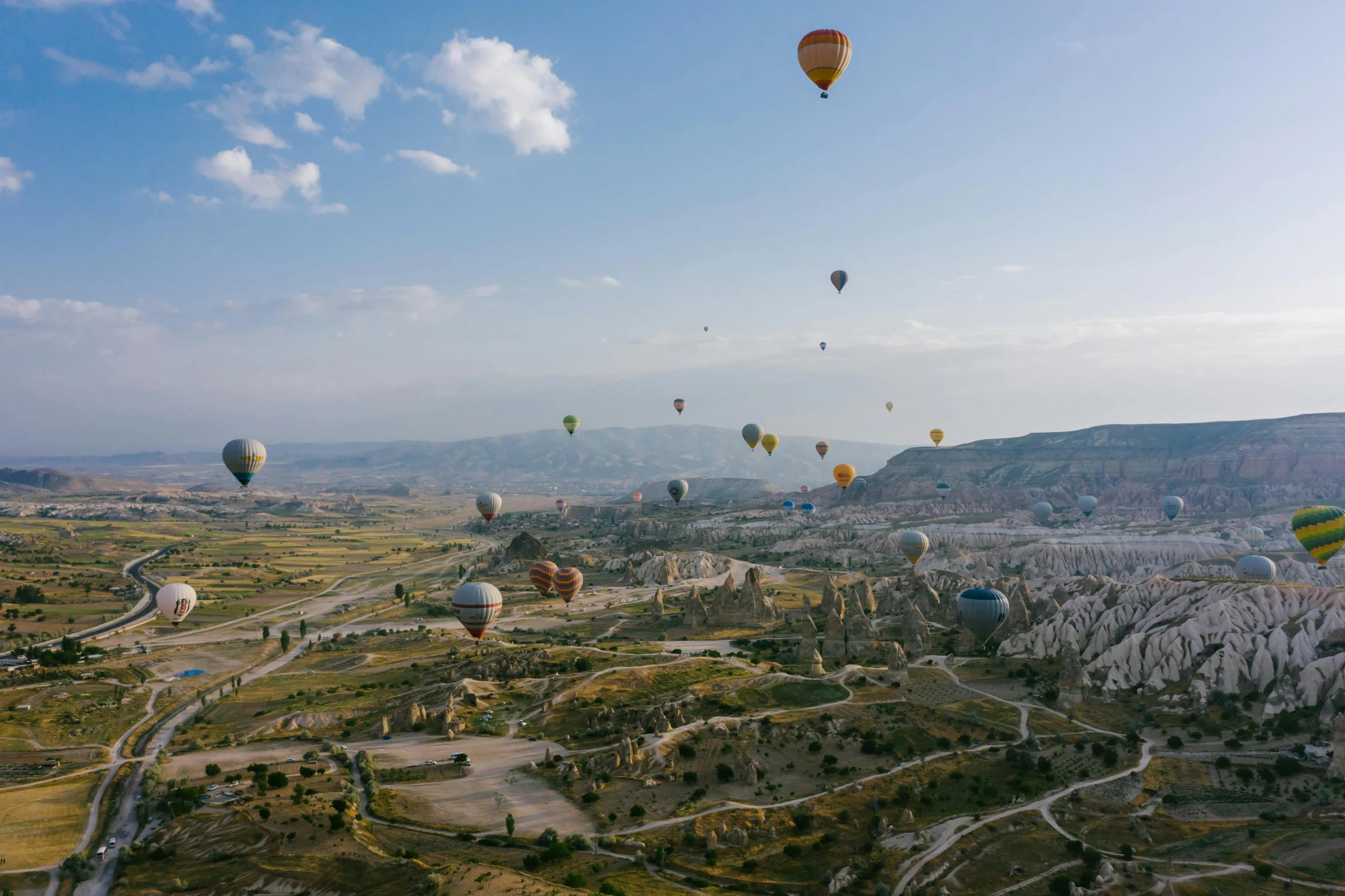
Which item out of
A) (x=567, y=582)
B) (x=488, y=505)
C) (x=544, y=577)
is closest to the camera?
(x=567, y=582)

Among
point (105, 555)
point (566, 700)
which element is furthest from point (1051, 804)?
point (105, 555)

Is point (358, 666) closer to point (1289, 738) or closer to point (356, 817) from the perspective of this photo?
point (356, 817)

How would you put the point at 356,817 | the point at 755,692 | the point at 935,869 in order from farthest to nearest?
the point at 755,692 → the point at 356,817 → the point at 935,869

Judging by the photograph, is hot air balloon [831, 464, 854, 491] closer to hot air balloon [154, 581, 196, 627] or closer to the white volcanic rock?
the white volcanic rock

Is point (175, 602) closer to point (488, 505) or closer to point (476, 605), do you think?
point (476, 605)

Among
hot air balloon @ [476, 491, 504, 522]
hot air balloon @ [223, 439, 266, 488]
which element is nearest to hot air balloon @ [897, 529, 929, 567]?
hot air balloon @ [476, 491, 504, 522]

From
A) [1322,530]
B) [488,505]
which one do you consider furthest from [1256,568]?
[488,505]
